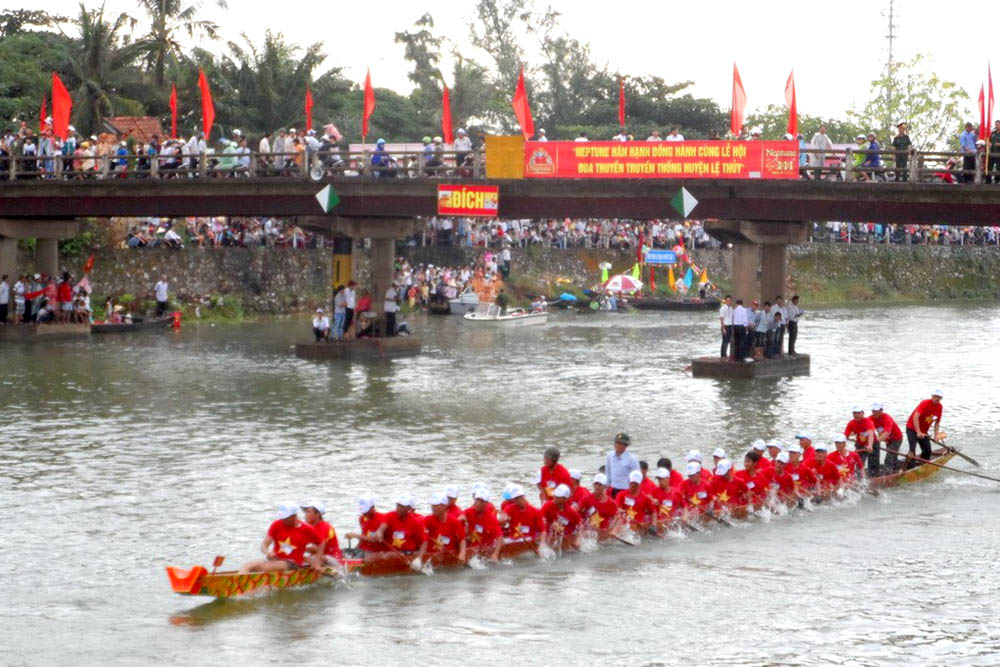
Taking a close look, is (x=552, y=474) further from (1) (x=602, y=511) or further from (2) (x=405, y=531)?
(2) (x=405, y=531)

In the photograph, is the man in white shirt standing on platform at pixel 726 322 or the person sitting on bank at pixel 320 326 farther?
the person sitting on bank at pixel 320 326

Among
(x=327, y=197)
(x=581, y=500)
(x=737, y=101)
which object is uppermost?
(x=737, y=101)

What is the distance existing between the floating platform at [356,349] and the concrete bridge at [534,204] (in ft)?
5.06

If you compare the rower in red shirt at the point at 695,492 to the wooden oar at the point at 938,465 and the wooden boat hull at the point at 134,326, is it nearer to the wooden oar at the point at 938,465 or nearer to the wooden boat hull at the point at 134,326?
the wooden oar at the point at 938,465

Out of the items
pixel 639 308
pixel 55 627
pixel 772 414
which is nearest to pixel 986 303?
pixel 639 308

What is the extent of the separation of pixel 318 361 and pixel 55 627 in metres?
26.0

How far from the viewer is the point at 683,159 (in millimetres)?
36719

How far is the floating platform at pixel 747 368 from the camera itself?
126 ft

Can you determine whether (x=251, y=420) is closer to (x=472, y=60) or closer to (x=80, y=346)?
(x=80, y=346)

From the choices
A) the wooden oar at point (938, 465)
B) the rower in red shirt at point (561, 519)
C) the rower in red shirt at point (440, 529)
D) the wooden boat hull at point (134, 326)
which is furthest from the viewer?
the wooden boat hull at point (134, 326)

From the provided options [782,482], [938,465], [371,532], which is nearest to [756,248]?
[938,465]

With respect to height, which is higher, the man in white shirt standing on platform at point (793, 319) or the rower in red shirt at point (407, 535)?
the man in white shirt standing on platform at point (793, 319)

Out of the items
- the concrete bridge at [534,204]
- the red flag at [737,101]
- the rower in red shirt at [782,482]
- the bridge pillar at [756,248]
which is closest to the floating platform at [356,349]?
the concrete bridge at [534,204]

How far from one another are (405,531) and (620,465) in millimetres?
3950
